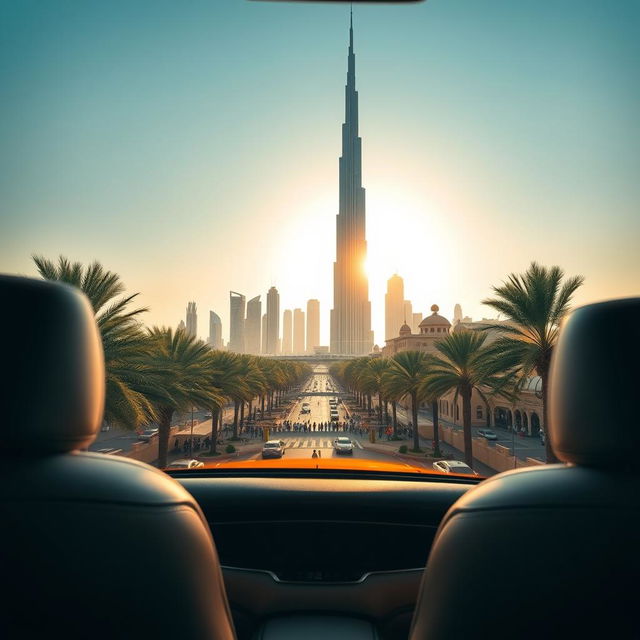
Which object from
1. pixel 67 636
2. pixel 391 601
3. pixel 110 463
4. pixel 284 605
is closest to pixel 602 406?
pixel 110 463

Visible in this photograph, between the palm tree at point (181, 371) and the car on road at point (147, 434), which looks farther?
the car on road at point (147, 434)

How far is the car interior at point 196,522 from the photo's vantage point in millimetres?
1083

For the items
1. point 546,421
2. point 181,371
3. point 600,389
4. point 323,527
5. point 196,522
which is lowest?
point 323,527

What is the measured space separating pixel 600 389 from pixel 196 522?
3.63 feet

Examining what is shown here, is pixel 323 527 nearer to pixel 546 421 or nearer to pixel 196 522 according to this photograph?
pixel 546 421

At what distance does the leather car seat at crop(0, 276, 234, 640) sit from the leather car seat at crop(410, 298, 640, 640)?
632 mm

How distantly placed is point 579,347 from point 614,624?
0.66m

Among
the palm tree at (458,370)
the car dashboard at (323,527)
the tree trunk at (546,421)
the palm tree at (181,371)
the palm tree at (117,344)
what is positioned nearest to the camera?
the tree trunk at (546,421)

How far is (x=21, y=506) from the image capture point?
1092mm

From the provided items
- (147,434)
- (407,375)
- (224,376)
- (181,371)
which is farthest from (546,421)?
(147,434)

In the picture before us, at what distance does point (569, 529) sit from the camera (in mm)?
1132

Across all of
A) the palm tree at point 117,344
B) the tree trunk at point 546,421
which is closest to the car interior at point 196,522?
the tree trunk at point 546,421

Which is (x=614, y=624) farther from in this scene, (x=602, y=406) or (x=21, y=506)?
(x=21, y=506)

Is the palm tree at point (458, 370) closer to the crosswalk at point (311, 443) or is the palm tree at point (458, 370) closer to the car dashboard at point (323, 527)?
the crosswalk at point (311, 443)
